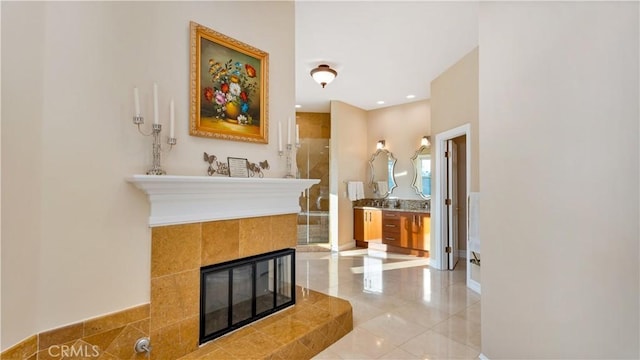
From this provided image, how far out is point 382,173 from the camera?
20.1ft

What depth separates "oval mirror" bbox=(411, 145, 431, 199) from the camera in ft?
18.0

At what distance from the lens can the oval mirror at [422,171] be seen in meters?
5.49

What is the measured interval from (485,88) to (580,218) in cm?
100

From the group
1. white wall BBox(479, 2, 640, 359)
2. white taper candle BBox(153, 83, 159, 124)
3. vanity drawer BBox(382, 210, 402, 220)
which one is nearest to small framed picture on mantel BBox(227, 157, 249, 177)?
white taper candle BBox(153, 83, 159, 124)

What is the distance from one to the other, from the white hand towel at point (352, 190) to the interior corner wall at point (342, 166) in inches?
3.1

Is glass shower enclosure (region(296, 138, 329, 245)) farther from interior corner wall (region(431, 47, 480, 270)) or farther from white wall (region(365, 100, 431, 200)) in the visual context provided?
interior corner wall (region(431, 47, 480, 270))

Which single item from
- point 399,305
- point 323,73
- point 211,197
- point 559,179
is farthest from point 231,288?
point 323,73

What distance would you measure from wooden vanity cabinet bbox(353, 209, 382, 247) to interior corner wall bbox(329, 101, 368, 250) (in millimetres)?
108

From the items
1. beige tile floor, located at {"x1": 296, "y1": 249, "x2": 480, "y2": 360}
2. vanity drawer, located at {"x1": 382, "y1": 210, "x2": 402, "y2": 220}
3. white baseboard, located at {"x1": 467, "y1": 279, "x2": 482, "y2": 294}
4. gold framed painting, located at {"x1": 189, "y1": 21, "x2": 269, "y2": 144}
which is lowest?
beige tile floor, located at {"x1": 296, "y1": 249, "x2": 480, "y2": 360}

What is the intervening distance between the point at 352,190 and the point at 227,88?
3.93 m

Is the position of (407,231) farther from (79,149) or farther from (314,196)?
(79,149)

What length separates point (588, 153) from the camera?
1.45 metres

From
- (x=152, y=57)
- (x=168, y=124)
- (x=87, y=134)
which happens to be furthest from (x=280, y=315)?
(x=152, y=57)

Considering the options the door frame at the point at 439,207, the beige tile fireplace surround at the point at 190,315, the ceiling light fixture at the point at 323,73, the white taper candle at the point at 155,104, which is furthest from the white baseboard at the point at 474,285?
the white taper candle at the point at 155,104
